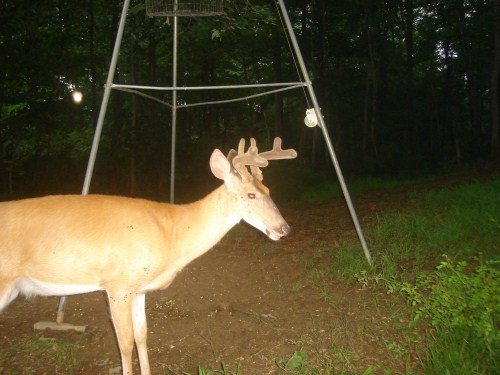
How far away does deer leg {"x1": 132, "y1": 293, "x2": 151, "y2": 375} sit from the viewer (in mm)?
3599

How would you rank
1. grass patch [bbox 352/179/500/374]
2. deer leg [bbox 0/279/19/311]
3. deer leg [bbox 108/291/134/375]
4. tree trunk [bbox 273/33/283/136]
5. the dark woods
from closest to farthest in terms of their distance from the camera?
1. grass patch [bbox 352/179/500/374]
2. deer leg [bbox 0/279/19/311]
3. deer leg [bbox 108/291/134/375]
4. the dark woods
5. tree trunk [bbox 273/33/283/136]

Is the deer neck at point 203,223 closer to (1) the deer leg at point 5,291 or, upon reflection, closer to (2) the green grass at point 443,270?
(2) the green grass at point 443,270

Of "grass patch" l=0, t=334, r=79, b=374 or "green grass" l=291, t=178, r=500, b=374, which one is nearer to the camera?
"green grass" l=291, t=178, r=500, b=374

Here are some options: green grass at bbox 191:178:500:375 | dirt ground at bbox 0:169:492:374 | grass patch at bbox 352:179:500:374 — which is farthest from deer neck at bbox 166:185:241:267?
grass patch at bbox 352:179:500:374

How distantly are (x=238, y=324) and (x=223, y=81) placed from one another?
2411cm

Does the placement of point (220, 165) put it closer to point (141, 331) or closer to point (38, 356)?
point (141, 331)

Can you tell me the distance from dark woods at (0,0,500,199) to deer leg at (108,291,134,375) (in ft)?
15.9

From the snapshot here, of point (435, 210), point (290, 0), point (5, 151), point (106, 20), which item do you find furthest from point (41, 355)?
point (290, 0)

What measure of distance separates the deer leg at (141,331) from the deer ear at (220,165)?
52.2 inches

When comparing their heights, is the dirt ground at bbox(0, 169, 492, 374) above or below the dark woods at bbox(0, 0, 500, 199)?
below

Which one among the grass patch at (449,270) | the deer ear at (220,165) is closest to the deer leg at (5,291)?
the deer ear at (220,165)

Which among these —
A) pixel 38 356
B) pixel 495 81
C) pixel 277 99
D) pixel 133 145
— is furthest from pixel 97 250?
pixel 495 81

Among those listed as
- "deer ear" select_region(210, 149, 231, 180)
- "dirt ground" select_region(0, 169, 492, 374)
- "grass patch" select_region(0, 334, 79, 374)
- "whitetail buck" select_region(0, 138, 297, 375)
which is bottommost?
"grass patch" select_region(0, 334, 79, 374)

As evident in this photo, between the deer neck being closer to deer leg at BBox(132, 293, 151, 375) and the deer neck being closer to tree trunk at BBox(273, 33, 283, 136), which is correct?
deer leg at BBox(132, 293, 151, 375)
